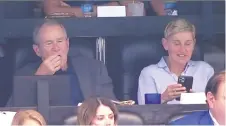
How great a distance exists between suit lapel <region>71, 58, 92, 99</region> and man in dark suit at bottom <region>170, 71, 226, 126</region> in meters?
0.81

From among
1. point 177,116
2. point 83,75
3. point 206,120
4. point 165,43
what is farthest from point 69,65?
point 206,120

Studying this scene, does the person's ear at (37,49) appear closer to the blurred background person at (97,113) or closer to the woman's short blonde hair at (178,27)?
the woman's short blonde hair at (178,27)

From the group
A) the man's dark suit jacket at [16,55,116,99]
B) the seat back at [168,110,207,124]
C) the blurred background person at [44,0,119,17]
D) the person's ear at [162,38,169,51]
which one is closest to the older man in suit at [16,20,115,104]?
the man's dark suit jacket at [16,55,116,99]

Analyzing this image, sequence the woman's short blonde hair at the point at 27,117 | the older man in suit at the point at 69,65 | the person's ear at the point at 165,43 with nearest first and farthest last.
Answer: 1. the woman's short blonde hair at the point at 27,117
2. the older man in suit at the point at 69,65
3. the person's ear at the point at 165,43

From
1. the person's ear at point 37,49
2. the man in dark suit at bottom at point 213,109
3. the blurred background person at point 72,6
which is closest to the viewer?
the man in dark suit at bottom at point 213,109

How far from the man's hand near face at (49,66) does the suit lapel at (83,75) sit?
0.57 feet

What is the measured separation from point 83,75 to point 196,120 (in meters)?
0.96

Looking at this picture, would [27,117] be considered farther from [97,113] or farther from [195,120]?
[195,120]

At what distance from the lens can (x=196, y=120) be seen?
3787 mm

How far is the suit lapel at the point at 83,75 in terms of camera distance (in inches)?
176

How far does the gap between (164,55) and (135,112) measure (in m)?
1.17

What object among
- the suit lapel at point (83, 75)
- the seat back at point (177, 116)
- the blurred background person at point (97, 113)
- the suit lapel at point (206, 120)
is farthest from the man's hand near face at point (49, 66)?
the suit lapel at point (206, 120)

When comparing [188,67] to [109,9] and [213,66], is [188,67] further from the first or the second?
[109,9]

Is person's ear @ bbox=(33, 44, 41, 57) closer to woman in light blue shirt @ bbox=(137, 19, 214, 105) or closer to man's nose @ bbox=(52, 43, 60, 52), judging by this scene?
man's nose @ bbox=(52, 43, 60, 52)
